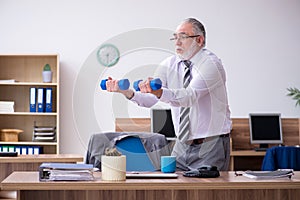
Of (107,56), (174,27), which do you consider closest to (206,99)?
(107,56)

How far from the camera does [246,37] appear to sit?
5664mm

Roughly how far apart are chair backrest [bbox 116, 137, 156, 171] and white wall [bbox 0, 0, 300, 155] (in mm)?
2277

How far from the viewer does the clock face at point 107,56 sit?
5.44m

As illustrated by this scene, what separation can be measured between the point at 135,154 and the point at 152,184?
3.23 ft

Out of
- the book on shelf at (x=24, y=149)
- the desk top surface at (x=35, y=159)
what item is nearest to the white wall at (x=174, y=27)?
the book on shelf at (x=24, y=149)

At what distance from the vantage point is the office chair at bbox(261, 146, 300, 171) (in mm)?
4512

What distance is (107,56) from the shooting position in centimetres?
544

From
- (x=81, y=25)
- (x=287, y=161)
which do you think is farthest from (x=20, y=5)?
(x=287, y=161)

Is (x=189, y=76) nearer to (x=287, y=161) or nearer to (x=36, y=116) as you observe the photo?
(x=287, y=161)

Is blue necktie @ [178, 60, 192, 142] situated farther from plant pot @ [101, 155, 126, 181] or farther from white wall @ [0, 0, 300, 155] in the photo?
white wall @ [0, 0, 300, 155]

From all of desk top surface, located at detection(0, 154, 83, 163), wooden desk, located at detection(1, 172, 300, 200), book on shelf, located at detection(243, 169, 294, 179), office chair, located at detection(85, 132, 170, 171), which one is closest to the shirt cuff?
wooden desk, located at detection(1, 172, 300, 200)

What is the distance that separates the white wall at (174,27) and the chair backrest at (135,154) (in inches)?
89.6

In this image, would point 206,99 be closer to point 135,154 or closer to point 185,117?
point 185,117

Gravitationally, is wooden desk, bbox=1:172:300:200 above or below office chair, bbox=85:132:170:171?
below
